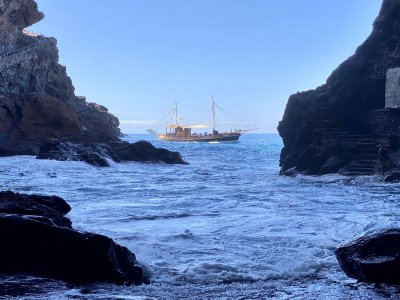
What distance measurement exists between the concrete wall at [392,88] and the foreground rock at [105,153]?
1554 centimetres

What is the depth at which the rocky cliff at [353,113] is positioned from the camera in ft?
79.8

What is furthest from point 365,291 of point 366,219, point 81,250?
point 366,219

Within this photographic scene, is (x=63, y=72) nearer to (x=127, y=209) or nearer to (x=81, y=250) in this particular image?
(x=127, y=209)

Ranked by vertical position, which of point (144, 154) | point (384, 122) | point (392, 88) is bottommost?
point (144, 154)

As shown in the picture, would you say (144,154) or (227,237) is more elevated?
(144,154)

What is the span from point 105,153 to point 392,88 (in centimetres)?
1877

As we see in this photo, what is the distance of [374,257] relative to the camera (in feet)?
16.6

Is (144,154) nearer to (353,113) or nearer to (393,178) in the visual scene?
(353,113)

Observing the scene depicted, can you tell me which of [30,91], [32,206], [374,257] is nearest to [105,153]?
[30,91]

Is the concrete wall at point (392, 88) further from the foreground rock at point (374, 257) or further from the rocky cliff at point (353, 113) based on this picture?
the foreground rock at point (374, 257)

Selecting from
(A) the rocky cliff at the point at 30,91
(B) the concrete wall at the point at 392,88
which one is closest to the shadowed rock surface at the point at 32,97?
(A) the rocky cliff at the point at 30,91

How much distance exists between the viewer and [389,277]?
4.84 meters

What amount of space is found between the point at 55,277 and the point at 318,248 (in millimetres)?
3828

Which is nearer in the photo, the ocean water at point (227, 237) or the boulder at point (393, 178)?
the ocean water at point (227, 237)
